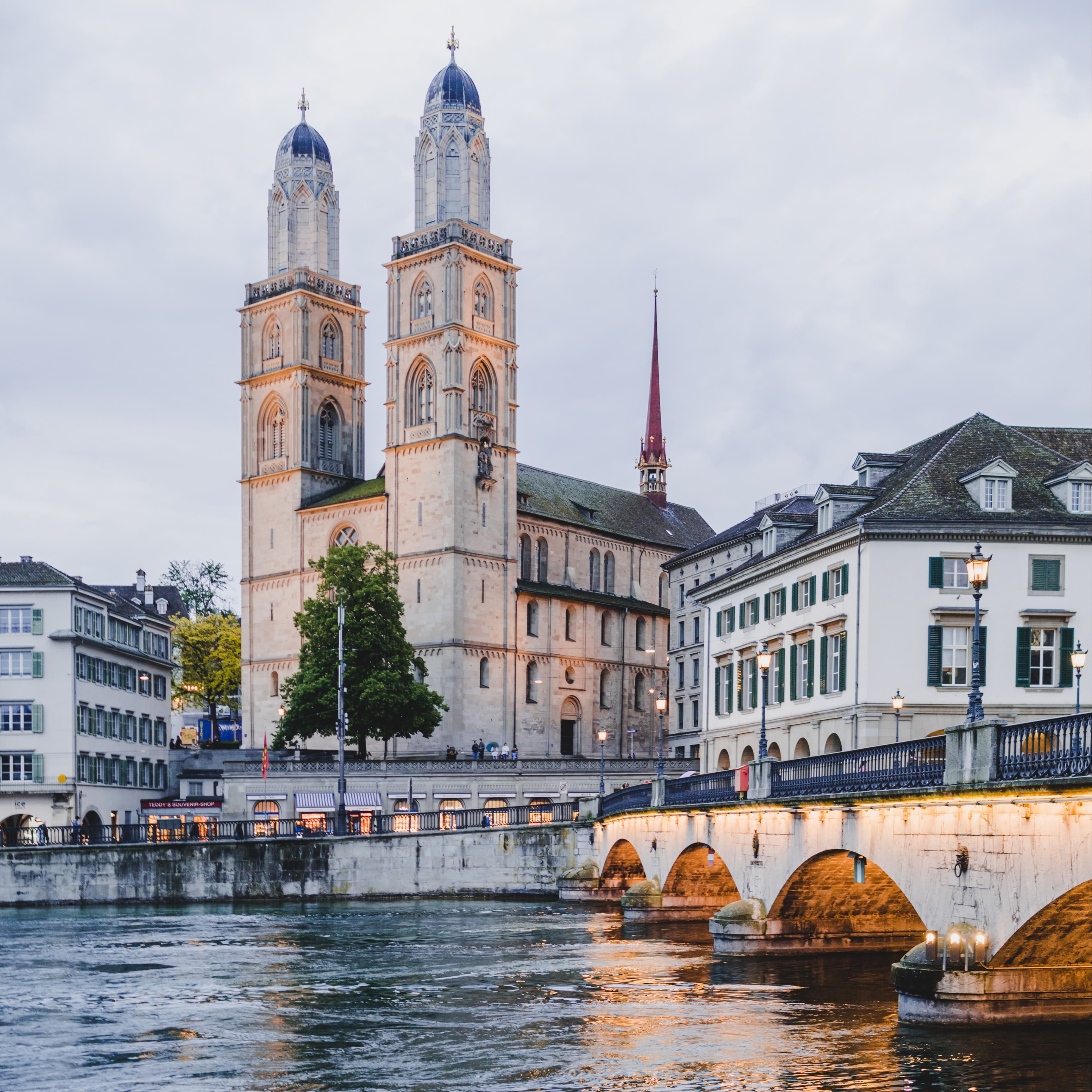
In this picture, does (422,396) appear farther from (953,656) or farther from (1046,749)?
(1046,749)

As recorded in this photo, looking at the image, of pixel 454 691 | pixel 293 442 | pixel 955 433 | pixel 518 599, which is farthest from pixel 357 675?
pixel 955 433

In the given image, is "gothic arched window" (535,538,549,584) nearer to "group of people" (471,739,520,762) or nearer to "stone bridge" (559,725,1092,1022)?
"group of people" (471,739,520,762)

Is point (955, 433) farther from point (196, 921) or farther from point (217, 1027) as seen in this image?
point (217, 1027)

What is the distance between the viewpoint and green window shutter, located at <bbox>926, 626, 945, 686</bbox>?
49.8m

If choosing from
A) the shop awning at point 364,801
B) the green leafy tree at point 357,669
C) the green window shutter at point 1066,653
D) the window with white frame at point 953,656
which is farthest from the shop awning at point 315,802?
the green window shutter at point 1066,653

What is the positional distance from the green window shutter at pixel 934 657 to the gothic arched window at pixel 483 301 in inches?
2269

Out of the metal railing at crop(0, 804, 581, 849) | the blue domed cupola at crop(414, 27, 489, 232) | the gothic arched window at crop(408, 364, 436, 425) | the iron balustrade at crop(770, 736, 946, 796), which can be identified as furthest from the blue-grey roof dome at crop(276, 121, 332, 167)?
the iron balustrade at crop(770, 736, 946, 796)

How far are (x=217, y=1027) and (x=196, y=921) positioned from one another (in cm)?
2522

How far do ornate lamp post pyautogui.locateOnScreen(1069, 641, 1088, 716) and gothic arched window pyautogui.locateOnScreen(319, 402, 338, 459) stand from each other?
66329mm

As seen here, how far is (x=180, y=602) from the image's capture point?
131250 millimetres

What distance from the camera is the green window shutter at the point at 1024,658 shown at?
1939 inches

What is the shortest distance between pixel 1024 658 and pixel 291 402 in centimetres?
6567

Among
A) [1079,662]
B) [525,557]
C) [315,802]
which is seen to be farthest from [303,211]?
[1079,662]

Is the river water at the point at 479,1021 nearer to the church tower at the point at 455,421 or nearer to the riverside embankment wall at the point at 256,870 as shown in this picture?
the riverside embankment wall at the point at 256,870
